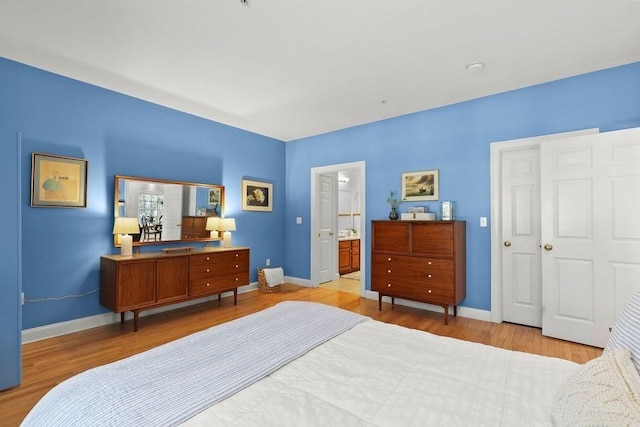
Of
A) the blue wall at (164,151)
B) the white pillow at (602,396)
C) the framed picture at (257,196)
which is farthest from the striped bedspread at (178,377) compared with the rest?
the framed picture at (257,196)

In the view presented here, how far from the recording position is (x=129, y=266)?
316 centimetres

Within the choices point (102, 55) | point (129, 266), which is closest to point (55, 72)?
point (102, 55)

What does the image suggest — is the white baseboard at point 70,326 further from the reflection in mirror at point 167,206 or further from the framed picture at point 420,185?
the framed picture at point 420,185

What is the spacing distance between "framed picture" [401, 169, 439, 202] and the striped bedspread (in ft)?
9.26

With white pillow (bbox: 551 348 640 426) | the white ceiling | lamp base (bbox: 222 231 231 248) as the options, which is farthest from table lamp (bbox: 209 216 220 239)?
white pillow (bbox: 551 348 640 426)

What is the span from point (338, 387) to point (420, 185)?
3.41 meters

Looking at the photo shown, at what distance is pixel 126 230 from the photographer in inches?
131

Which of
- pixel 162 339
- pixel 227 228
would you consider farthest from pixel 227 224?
pixel 162 339

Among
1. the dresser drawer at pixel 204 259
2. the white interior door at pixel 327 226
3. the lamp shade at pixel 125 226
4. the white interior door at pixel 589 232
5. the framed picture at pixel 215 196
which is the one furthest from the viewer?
the white interior door at pixel 327 226

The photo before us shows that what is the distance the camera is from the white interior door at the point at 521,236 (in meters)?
3.36

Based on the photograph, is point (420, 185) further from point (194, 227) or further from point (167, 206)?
point (167, 206)

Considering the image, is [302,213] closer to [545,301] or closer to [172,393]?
[545,301]

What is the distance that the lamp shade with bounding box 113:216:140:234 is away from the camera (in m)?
3.31

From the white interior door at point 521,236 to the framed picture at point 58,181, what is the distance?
468 centimetres
